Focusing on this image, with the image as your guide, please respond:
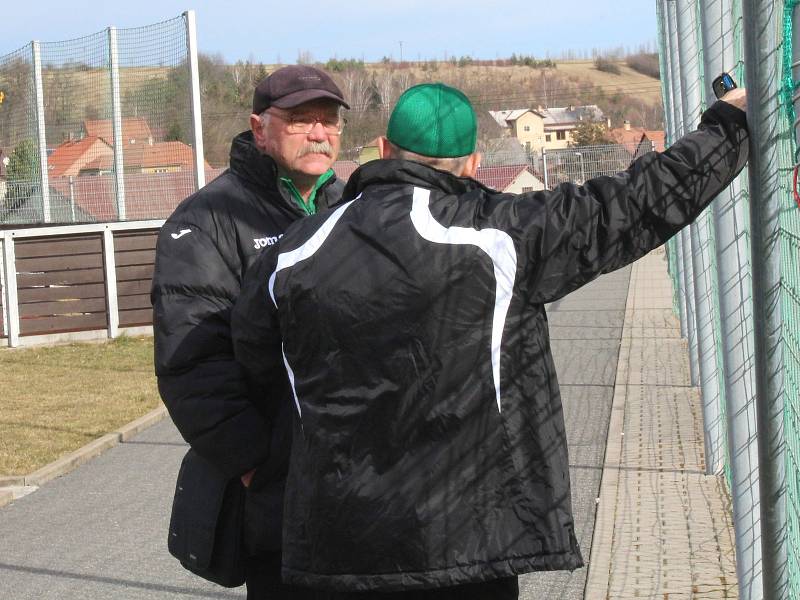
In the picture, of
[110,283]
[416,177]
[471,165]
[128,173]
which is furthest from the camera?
[128,173]

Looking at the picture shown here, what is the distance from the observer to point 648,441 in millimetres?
8602

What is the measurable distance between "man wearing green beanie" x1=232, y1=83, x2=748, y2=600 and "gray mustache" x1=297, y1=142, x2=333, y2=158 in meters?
0.88

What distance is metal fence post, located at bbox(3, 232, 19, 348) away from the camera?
16984 millimetres

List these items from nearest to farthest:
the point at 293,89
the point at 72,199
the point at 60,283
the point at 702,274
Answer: the point at 293,89, the point at 702,274, the point at 60,283, the point at 72,199

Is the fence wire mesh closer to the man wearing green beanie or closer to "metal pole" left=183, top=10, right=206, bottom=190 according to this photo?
"metal pole" left=183, top=10, right=206, bottom=190

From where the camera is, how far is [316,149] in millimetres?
3537

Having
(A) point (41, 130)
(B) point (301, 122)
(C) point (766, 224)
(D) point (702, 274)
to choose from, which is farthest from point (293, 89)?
(A) point (41, 130)

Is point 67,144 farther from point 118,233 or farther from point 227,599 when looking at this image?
point 227,599

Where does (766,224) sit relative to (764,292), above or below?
above

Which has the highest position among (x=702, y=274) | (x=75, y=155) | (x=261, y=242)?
(x=75, y=155)

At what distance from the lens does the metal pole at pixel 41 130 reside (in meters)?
18.5

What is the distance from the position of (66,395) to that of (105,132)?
691 cm

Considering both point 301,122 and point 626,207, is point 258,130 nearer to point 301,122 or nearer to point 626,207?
point 301,122

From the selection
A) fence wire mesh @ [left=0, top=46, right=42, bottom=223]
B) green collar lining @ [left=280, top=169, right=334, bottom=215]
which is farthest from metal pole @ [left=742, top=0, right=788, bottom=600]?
fence wire mesh @ [left=0, top=46, right=42, bottom=223]
